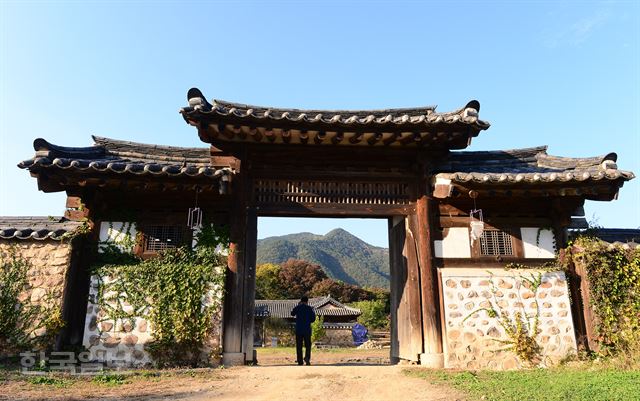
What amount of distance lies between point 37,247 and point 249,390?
4.48 metres

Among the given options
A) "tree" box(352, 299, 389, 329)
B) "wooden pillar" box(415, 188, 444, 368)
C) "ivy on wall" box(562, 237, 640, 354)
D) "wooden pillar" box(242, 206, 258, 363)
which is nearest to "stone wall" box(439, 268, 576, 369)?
"wooden pillar" box(415, 188, 444, 368)

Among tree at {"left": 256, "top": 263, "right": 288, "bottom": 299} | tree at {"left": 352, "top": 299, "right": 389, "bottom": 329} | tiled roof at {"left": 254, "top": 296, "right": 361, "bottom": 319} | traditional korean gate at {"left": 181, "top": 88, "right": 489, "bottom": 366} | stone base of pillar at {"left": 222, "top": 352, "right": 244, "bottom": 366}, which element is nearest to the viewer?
stone base of pillar at {"left": 222, "top": 352, "right": 244, "bottom": 366}

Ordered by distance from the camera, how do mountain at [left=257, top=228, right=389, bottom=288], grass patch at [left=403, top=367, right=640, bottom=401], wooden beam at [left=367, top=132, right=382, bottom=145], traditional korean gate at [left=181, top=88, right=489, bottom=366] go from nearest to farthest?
grass patch at [left=403, top=367, right=640, bottom=401]
traditional korean gate at [left=181, top=88, right=489, bottom=366]
wooden beam at [left=367, top=132, right=382, bottom=145]
mountain at [left=257, top=228, right=389, bottom=288]

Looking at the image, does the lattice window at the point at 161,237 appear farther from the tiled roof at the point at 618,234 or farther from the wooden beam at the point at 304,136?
the tiled roof at the point at 618,234

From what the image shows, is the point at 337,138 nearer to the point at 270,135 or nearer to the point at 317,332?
the point at 270,135

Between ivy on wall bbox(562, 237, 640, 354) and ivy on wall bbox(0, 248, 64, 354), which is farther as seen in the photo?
ivy on wall bbox(562, 237, 640, 354)

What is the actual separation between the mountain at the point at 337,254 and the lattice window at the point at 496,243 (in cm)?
8195

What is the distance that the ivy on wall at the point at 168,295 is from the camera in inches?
272

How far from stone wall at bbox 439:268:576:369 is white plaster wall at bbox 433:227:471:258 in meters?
0.29

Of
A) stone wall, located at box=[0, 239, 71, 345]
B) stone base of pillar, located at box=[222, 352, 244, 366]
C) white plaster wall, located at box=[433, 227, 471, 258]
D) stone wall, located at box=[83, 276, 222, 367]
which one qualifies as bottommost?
stone base of pillar, located at box=[222, 352, 244, 366]

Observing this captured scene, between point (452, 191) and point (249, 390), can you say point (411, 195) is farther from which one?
point (249, 390)

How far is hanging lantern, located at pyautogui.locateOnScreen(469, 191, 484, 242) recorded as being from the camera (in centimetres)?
737

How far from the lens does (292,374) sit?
627cm

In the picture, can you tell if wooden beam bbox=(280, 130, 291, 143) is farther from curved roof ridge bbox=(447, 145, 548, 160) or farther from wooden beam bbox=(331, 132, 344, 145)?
curved roof ridge bbox=(447, 145, 548, 160)
